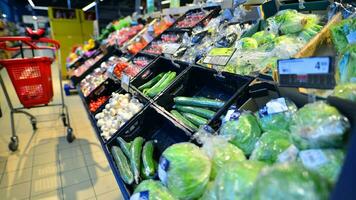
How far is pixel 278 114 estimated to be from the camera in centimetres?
95

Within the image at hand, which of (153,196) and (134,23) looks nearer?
(153,196)

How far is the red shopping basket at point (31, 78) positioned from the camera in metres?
2.62

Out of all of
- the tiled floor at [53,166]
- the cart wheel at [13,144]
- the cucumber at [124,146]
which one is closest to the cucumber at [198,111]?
the cucumber at [124,146]

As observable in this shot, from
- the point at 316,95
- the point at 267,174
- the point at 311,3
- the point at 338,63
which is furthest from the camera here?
the point at 311,3

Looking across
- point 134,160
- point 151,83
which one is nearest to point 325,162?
point 134,160

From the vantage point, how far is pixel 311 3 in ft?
5.43

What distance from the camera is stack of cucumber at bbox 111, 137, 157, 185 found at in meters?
1.25

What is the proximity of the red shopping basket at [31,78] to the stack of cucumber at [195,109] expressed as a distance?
74.6 inches

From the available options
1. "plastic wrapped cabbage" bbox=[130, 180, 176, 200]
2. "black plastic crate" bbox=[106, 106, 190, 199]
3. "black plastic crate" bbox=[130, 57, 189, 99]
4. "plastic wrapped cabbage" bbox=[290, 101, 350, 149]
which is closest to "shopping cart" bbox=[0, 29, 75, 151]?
"black plastic crate" bbox=[130, 57, 189, 99]

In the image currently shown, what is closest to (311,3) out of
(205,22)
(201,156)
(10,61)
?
(205,22)

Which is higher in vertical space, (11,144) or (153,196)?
(153,196)

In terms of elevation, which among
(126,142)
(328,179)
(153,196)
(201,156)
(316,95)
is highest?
(316,95)

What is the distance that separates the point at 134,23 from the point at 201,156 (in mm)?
4203

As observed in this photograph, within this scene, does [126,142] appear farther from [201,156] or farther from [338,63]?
[338,63]
